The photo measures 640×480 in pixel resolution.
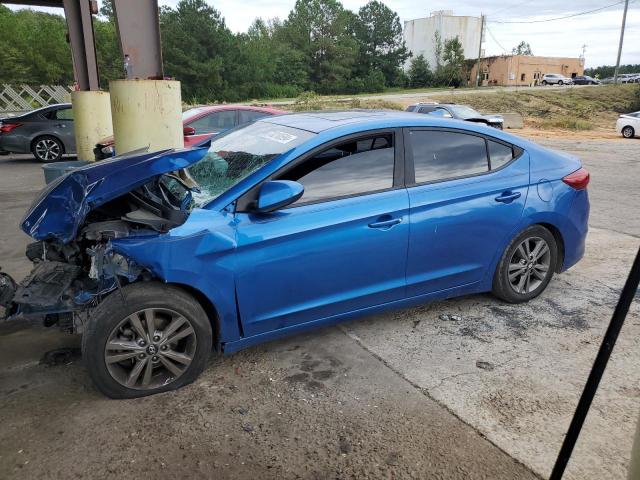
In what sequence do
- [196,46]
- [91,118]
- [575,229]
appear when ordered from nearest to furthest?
[575,229], [91,118], [196,46]

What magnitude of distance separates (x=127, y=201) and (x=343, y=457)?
1.99 meters

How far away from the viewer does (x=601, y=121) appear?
36.6 metres

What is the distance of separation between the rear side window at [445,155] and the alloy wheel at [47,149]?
12419 mm

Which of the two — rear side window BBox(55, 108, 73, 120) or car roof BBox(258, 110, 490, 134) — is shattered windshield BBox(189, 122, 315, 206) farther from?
rear side window BBox(55, 108, 73, 120)

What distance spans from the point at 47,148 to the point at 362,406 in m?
13.1

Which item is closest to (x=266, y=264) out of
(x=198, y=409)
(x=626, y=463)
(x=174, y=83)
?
(x=198, y=409)

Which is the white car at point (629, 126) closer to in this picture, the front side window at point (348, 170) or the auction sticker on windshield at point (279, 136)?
the front side window at point (348, 170)

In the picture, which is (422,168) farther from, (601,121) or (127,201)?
(601,121)

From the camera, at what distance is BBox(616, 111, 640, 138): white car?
23297 millimetres

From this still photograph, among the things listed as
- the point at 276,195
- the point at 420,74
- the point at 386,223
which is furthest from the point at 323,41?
the point at 276,195

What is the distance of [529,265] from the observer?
4.34m

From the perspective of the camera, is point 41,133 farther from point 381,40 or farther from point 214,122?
point 381,40

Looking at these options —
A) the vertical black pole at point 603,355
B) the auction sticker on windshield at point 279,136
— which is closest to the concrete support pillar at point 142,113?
the auction sticker on windshield at point 279,136

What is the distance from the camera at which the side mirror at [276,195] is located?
3084mm
